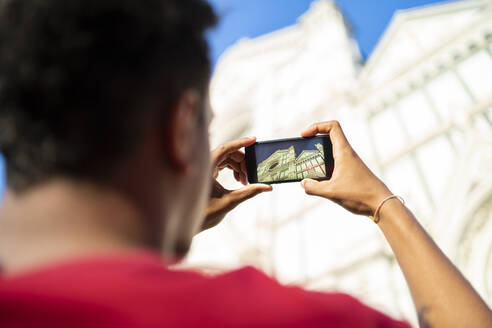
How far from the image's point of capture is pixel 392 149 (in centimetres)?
821

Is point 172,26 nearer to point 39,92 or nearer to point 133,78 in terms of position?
point 133,78

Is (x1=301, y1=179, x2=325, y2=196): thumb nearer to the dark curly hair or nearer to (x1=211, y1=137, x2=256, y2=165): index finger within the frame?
(x1=211, y1=137, x2=256, y2=165): index finger

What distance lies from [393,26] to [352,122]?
357cm

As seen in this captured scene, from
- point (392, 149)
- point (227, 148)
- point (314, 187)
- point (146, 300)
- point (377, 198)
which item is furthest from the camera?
point (392, 149)

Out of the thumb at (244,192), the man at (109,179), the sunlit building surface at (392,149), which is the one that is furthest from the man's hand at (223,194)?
the sunlit building surface at (392,149)

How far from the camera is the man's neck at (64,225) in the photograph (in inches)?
19.2

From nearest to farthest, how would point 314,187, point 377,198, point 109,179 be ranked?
point 109,179 < point 377,198 < point 314,187

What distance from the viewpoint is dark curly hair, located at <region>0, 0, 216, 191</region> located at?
53cm

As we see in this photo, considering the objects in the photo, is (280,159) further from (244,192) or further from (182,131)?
(182,131)

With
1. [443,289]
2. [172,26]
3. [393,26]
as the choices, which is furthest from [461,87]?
[172,26]

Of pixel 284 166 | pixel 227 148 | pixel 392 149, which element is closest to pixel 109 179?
pixel 227 148

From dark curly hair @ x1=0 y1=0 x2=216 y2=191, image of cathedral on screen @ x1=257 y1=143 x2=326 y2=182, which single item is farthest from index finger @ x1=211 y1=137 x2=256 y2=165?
dark curly hair @ x1=0 y1=0 x2=216 y2=191

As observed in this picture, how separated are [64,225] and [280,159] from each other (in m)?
1.37

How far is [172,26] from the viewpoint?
2.11 feet
